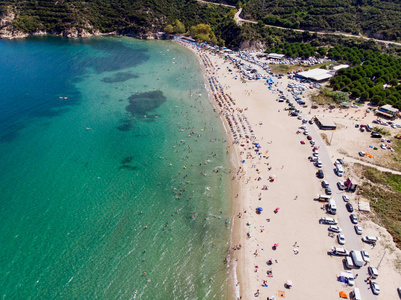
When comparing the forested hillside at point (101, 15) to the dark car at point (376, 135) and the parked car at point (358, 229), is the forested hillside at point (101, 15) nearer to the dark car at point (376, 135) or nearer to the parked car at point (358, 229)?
the dark car at point (376, 135)

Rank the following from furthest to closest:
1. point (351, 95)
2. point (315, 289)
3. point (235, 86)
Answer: point (235, 86) → point (351, 95) → point (315, 289)

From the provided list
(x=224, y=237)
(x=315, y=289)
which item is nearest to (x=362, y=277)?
(x=315, y=289)

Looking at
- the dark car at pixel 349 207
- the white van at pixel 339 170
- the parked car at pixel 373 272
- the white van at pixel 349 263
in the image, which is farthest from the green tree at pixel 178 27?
the parked car at pixel 373 272

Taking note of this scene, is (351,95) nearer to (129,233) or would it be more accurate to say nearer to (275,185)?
(275,185)

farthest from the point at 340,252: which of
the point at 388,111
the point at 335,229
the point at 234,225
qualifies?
the point at 388,111

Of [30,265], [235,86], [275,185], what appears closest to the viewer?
[30,265]

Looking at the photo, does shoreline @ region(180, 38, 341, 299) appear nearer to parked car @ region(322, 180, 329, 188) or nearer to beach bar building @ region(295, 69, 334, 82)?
parked car @ region(322, 180, 329, 188)
